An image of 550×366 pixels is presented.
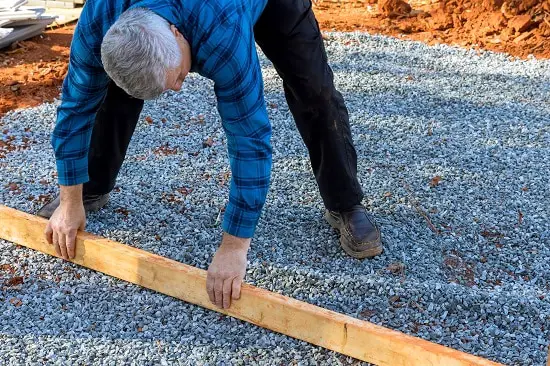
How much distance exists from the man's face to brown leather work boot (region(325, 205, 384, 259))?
5.60ft

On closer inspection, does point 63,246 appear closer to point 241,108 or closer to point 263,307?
point 263,307

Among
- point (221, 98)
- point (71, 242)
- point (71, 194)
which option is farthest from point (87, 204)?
point (221, 98)

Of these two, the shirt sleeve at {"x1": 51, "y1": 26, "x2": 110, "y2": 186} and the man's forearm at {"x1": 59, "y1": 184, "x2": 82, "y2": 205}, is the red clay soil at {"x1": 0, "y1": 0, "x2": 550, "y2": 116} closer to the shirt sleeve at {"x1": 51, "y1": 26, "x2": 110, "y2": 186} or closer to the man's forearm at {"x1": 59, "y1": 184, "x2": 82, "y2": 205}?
the man's forearm at {"x1": 59, "y1": 184, "x2": 82, "y2": 205}

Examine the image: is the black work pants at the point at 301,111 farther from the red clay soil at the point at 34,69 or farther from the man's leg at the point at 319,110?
the red clay soil at the point at 34,69

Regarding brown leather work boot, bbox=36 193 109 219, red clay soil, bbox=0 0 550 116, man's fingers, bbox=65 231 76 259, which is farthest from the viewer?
red clay soil, bbox=0 0 550 116

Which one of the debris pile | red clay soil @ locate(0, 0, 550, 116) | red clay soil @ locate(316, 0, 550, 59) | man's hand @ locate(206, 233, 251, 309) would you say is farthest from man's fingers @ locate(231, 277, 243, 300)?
red clay soil @ locate(316, 0, 550, 59)

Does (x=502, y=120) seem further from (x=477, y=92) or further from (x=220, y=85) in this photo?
(x=220, y=85)

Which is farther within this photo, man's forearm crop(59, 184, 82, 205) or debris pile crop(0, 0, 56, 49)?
debris pile crop(0, 0, 56, 49)

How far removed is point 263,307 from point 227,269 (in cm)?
33

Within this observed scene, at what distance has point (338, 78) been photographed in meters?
6.54

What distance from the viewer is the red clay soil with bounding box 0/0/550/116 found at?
6.89m

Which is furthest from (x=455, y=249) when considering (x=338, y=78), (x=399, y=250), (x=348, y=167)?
(x=338, y=78)

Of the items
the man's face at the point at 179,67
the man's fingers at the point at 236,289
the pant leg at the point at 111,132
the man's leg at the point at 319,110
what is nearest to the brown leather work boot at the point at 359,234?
the man's leg at the point at 319,110

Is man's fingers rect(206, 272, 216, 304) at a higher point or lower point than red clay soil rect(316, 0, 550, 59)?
higher
